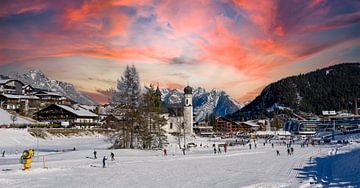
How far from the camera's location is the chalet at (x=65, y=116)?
368 feet

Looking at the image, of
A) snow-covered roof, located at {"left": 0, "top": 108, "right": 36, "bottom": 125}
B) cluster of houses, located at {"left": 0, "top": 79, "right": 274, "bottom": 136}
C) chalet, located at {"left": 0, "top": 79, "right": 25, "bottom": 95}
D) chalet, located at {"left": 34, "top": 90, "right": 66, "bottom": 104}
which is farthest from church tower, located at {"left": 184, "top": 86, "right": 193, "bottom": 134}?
chalet, located at {"left": 0, "top": 79, "right": 25, "bottom": 95}

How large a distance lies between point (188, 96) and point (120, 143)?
83.3m

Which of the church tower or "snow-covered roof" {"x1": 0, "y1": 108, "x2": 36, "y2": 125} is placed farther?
the church tower

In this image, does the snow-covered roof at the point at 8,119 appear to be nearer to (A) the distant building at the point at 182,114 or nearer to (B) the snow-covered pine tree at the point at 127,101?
(A) the distant building at the point at 182,114

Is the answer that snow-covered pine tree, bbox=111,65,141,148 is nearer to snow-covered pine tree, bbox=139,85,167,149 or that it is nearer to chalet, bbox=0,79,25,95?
snow-covered pine tree, bbox=139,85,167,149

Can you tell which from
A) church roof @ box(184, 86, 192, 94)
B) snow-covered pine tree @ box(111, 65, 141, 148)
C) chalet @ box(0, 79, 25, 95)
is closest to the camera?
snow-covered pine tree @ box(111, 65, 141, 148)

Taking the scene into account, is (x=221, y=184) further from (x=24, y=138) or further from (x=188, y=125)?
(x=188, y=125)

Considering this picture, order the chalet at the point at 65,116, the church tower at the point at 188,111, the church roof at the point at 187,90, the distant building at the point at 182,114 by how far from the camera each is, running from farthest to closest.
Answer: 1. the church roof at the point at 187,90
2. the church tower at the point at 188,111
3. the distant building at the point at 182,114
4. the chalet at the point at 65,116

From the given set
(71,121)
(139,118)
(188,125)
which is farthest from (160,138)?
(188,125)

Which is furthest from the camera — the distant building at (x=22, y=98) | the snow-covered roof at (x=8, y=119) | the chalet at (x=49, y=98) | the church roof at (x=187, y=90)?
the chalet at (x=49, y=98)

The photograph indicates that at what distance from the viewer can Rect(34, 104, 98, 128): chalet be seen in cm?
11225

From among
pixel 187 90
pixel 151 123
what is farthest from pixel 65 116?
pixel 151 123

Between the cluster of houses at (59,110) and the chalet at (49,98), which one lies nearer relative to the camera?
the cluster of houses at (59,110)

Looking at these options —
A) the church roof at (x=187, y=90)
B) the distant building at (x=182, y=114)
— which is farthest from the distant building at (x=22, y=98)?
the church roof at (x=187, y=90)
